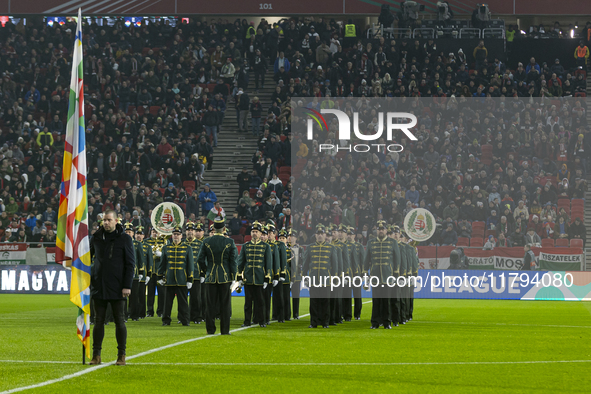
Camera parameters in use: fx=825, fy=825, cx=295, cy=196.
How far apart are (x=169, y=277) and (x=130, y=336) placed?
121 inches

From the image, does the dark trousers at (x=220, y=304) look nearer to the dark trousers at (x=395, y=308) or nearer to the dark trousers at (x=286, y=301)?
the dark trousers at (x=395, y=308)

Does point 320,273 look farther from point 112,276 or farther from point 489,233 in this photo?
point 489,233

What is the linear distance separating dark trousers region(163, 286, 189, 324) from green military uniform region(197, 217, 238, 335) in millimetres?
2342

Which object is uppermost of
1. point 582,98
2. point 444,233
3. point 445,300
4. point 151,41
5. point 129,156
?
point 151,41

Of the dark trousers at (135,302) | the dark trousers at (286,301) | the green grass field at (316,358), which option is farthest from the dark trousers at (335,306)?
the dark trousers at (135,302)

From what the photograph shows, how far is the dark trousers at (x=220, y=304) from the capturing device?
13.0m

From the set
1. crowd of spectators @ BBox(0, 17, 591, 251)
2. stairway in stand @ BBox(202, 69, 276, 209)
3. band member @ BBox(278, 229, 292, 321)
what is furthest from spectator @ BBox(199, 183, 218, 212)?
band member @ BBox(278, 229, 292, 321)

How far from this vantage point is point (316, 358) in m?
10.0

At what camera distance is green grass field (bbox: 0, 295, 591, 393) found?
795cm

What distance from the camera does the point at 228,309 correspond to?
13078mm

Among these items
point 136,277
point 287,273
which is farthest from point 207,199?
point 287,273

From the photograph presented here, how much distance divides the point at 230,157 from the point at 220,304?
1806 centimetres

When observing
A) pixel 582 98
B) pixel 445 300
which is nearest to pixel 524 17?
pixel 582 98

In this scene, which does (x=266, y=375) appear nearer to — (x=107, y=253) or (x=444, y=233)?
(x=107, y=253)
